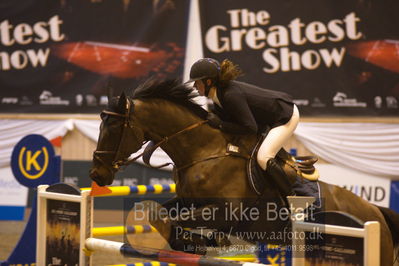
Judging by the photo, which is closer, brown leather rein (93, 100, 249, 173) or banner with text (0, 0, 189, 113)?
brown leather rein (93, 100, 249, 173)

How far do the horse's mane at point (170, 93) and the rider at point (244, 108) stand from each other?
0.43 ft

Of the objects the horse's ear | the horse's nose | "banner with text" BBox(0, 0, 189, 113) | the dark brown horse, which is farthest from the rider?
"banner with text" BBox(0, 0, 189, 113)

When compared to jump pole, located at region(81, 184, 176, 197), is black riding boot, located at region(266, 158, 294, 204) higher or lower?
higher

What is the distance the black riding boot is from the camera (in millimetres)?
3740

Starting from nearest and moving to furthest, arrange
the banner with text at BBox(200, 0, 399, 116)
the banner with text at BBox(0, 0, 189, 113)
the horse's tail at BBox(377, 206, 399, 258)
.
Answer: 1. the horse's tail at BBox(377, 206, 399, 258)
2. the banner with text at BBox(200, 0, 399, 116)
3. the banner with text at BBox(0, 0, 189, 113)

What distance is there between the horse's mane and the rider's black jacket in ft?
0.50

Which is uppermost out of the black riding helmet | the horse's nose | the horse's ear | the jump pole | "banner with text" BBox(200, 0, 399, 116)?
"banner with text" BBox(200, 0, 399, 116)

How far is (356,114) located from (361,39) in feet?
2.91

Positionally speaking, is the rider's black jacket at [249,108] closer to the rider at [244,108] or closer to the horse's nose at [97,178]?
the rider at [244,108]

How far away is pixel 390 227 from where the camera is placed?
13.7ft

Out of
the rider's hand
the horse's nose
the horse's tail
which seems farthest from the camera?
the horse's tail

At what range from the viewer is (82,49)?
28.2 feet

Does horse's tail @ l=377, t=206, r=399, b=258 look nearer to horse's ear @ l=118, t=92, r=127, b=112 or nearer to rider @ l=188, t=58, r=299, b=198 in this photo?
rider @ l=188, t=58, r=299, b=198

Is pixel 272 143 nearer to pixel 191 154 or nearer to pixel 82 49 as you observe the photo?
pixel 191 154
